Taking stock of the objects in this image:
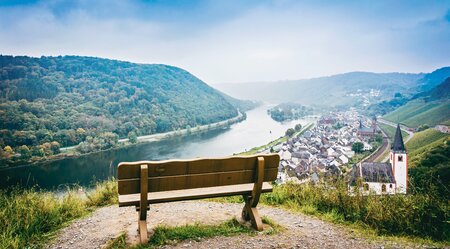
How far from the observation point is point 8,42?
61.8 meters

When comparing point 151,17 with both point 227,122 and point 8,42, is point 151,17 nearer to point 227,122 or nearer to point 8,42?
point 8,42

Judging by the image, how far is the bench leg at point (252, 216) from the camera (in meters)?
2.84

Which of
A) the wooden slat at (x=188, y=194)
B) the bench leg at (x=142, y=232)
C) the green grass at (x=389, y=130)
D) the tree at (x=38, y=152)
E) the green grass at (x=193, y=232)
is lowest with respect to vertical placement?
the tree at (x=38, y=152)

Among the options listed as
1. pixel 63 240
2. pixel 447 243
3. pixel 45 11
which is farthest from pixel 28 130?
pixel 447 243

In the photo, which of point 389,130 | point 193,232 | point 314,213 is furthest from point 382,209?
point 389,130

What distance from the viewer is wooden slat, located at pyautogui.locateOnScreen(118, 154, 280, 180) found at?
2293mm

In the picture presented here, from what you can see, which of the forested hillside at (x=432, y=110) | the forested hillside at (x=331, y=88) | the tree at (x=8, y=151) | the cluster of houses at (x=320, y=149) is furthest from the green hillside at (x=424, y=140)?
the forested hillside at (x=331, y=88)

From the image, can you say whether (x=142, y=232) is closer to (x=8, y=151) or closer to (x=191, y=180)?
(x=191, y=180)

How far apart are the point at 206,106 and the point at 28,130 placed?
1883 inches

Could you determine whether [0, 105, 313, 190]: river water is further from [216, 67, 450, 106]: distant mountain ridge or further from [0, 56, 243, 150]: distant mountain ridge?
[216, 67, 450, 106]: distant mountain ridge

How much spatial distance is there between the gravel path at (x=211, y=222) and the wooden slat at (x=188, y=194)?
0.40 m

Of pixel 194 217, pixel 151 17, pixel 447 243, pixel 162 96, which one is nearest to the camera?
pixel 447 243

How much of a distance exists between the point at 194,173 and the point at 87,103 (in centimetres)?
6602

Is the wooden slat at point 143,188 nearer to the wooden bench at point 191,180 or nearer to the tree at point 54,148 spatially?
the wooden bench at point 191,180
